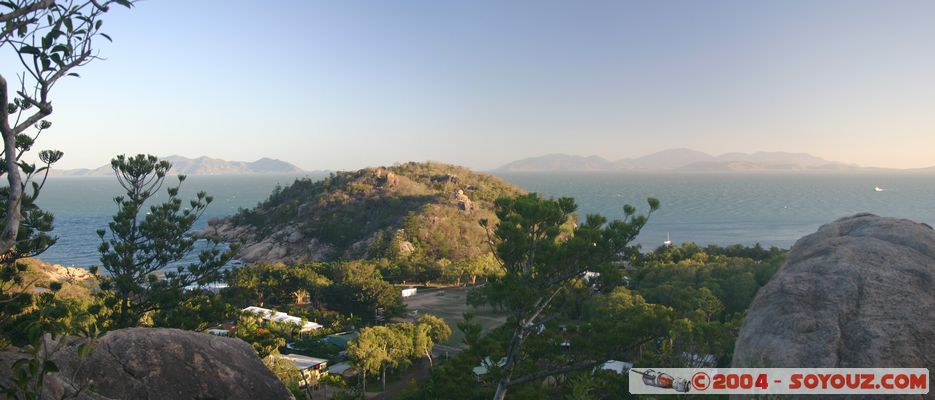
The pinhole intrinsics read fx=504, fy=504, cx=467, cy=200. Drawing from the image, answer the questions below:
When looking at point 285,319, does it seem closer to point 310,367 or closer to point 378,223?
point 310,367

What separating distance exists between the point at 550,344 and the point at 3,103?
36.7 feet

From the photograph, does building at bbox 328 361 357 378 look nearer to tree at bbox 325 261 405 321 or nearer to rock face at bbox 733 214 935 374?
tree at bbox 325 261 405 321

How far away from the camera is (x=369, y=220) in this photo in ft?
261

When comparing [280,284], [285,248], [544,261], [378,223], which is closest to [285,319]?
[280,284]

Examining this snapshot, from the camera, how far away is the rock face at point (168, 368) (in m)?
7.47

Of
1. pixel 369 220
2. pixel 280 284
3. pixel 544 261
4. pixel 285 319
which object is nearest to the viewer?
pixel 544 261

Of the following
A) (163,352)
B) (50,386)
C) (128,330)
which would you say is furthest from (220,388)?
(50,386)

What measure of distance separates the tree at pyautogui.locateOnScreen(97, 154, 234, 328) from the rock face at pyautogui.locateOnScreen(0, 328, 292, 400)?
33.0ft

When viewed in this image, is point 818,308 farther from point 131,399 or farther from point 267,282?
point 267,282

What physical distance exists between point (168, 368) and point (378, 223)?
69329 mm

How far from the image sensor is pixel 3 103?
4.26 metres

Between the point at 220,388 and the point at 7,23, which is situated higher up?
the point at 7,23

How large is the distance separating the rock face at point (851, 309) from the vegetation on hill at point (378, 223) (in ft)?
149

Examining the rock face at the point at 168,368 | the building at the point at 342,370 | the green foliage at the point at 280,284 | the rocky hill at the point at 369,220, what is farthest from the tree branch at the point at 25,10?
the rocky hill at the point at 369,220
